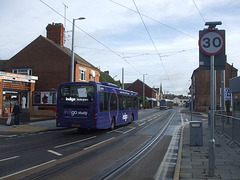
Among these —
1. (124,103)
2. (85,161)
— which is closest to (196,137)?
(85,161)

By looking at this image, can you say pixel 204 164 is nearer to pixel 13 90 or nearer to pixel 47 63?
pixel 13 90

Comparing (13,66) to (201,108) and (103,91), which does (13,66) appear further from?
(201,108)

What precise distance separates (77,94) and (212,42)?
938cm

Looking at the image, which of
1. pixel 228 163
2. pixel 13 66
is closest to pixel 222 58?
pixel 228 163

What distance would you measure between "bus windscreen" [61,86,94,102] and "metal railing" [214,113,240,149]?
722cm

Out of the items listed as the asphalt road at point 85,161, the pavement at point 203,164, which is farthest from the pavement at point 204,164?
the asphalt road at point 85,161

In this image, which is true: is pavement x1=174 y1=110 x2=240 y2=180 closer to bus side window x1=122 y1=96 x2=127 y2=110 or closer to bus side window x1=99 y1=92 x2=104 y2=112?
bus side window x1=99 y1=92 x2=104 y2=112

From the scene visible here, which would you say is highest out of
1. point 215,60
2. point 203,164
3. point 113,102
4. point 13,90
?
point 215,60

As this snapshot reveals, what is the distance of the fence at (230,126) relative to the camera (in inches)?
375

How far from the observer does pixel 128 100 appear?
19.9 m

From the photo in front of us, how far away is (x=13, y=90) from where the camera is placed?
2398 centimetres

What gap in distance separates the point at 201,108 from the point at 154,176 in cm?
5187

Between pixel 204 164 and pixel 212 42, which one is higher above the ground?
pixel 212 42

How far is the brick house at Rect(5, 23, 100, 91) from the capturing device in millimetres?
30594
